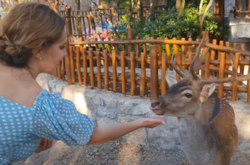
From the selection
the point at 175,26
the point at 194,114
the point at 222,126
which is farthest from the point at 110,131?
the point at 175,26

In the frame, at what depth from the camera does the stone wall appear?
3.64m

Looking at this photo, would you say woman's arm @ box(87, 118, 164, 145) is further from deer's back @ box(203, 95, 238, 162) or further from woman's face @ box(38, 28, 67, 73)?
deer's back @ box(203, 95, 238, 162)

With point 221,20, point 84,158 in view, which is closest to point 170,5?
point 221,20

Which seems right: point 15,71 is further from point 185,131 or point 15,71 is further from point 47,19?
point 185,131

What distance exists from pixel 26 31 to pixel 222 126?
2.35m

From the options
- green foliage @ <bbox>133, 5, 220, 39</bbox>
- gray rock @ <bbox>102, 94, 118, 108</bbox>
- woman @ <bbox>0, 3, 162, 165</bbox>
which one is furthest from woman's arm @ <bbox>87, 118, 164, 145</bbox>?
green foliage @ <bbox>133, 5, 220, 39</bbox>

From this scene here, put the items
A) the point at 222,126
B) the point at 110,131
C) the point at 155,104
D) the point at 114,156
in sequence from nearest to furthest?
the point at 110,131, the point at 155,104, the point at 222,126, the point at 114,156

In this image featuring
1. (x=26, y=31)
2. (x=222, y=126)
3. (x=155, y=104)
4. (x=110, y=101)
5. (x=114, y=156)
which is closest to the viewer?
(x=26, y=31)

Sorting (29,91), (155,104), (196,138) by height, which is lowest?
(196,138)

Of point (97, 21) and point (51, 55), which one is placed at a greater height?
point (97, 21)

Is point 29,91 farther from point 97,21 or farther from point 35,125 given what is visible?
point 97,21

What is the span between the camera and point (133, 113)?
4031 millimetres

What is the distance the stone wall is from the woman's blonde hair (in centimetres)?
267

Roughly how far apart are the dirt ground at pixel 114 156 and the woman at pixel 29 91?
2.42m
